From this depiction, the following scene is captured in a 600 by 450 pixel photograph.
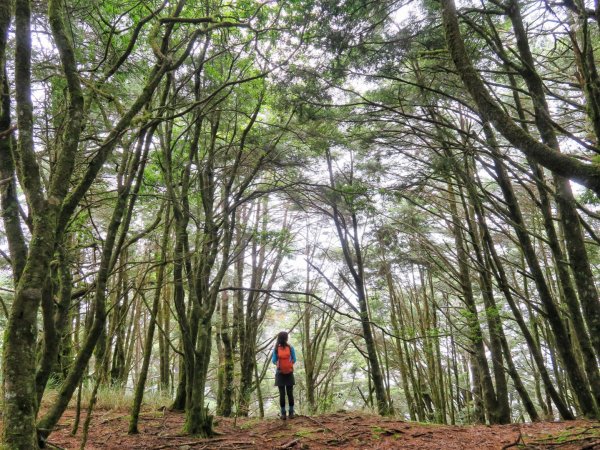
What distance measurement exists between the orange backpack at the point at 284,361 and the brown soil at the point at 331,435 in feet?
2.89

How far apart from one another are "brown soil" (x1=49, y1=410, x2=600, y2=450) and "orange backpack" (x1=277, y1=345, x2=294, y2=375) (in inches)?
34.6

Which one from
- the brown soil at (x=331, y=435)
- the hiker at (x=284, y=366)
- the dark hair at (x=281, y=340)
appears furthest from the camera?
the dark hair at (x=281, y=340)

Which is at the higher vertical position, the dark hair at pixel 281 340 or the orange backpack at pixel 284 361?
the dark hair at pixel 281 340

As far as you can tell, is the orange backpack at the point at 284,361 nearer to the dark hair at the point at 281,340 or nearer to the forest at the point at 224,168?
the dark hair at the point at 281,340

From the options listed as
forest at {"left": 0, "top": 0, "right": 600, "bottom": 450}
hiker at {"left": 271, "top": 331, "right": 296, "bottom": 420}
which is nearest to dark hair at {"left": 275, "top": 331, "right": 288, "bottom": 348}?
hiker at {"left": 271, "top": 331, "right": 296, "bottom": 420}

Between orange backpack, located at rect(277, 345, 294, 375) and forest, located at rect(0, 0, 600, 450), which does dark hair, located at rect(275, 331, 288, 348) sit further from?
forest, located at rect(0, 0, 600, 450)

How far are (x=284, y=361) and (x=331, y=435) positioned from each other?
1.87m

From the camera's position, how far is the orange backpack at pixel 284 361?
6.69 metres

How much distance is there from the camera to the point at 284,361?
6.70m

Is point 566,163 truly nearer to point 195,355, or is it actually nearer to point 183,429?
point 195,355

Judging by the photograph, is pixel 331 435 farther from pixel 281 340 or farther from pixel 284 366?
pixel 281 340

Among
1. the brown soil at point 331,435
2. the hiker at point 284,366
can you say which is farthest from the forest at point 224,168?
the hiker at point 284,366

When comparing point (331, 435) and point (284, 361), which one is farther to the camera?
point (284, 361)

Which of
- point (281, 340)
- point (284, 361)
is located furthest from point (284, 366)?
point (281, 340)
